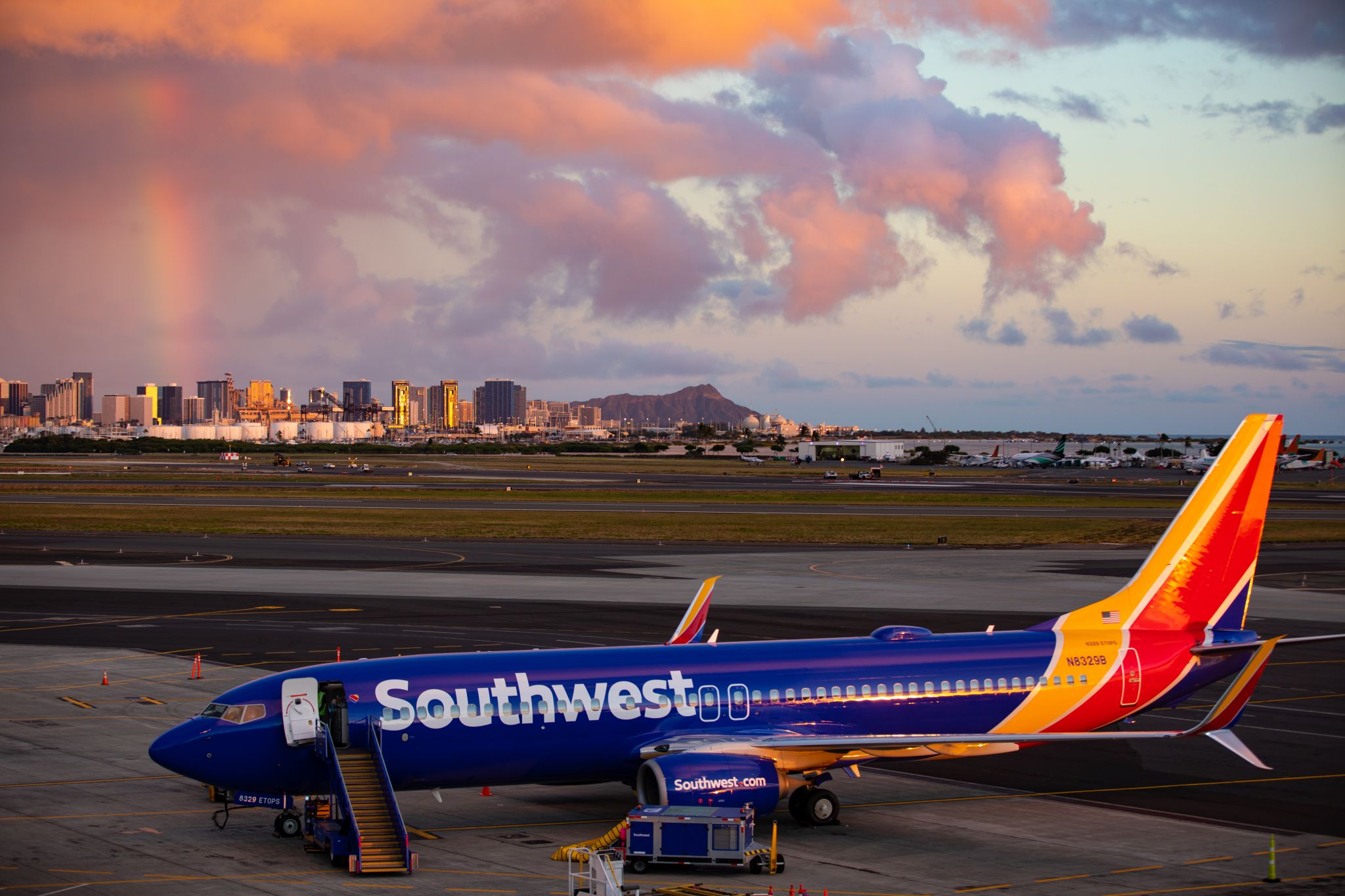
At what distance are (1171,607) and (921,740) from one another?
9.72 meters

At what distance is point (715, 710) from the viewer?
90.9 ft

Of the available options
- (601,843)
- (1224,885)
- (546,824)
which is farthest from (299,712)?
(1224,885)

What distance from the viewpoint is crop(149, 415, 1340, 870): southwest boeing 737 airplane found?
25.8 m

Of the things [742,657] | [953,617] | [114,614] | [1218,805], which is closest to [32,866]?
[742,657]

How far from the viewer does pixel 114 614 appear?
60.8 meters

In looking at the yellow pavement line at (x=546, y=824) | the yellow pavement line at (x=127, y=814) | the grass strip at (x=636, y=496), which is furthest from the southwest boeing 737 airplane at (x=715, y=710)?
the grass strip at (x=636, y=496)

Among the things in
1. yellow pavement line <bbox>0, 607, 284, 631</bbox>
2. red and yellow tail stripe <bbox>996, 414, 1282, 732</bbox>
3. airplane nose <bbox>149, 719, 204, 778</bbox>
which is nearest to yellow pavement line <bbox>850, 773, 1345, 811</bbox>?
red and yellow tail stripe <bbox>996, 414, 1282, 732</bbox>

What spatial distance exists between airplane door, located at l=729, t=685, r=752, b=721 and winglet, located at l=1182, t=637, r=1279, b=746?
929 centimetres

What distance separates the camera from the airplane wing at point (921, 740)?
26.1m

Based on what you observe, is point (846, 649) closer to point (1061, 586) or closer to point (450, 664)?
point (450, 664)

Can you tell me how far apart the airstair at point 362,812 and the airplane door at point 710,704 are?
22.3ft

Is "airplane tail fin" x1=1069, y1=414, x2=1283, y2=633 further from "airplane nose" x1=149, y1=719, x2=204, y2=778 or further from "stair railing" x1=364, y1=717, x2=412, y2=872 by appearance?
"airplane nose" x1=149, y1=719, x2=204, y2=778

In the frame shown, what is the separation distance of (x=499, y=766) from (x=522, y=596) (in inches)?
1585

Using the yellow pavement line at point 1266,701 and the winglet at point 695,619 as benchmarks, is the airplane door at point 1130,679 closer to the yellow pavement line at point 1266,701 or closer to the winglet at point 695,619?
the winglet at point 695,619
